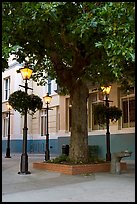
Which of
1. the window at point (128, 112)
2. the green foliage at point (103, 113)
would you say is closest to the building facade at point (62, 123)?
the window at point (128, 112)

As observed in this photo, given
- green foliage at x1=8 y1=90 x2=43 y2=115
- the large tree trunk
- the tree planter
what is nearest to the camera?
the tree planter

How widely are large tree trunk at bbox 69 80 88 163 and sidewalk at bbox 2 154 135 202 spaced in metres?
1.33

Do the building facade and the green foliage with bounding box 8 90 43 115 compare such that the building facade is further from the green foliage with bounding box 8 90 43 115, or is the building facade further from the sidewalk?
the sidewalk

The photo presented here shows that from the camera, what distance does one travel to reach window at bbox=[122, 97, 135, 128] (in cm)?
1949

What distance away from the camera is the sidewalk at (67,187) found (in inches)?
304

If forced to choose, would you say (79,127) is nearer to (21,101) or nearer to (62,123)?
(21,101)

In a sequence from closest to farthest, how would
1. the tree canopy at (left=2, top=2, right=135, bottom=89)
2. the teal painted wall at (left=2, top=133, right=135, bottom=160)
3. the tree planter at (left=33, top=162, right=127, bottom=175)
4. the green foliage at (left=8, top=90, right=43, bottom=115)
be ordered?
the tree canopy at (left=2, top=2, right=135, bottom=89) → the tree planter at (left=33, top=162, right=127, bottom=175) → the green foliage at (left=8, top=90, right=43, bottom=115) → the teal painted wall at (left=2, top=133, right=135, bottom=160)

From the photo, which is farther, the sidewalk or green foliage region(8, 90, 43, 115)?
green foliage region(8, 90, 43, 115)

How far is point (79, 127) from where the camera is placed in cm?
1357

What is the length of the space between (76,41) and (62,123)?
12685 mm

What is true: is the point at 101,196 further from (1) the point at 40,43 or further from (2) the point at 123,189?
(1) the point at 40,43

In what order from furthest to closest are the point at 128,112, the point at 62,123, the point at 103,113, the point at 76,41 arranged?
1. the point at 62,123
2. the point at 128,112
3. the point at 103,113
4. the point at 76,41

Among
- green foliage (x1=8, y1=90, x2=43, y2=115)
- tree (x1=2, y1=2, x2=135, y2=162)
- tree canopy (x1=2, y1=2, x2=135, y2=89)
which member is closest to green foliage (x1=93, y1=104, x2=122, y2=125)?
tree (x1=2, y1=2, x2=135, y2=162)

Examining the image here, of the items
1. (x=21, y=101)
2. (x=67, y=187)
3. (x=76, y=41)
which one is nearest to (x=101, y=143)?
(x=21, y=101)
